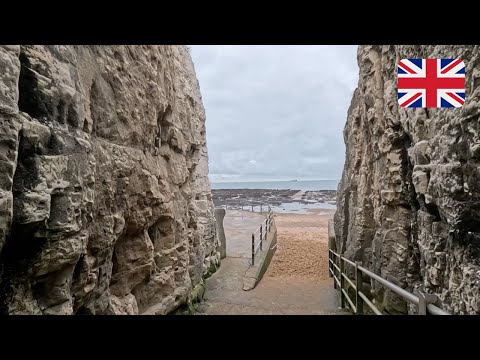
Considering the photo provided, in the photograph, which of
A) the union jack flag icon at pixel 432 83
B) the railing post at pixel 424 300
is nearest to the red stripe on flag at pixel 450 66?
the union jack flag icon at pixel 432 83

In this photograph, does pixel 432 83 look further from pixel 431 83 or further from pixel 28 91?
pixel 28 91

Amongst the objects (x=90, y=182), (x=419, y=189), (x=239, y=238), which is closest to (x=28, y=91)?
(x=90, y=182)

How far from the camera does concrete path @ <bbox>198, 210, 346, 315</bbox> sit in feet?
17.6

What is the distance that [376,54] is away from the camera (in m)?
5.27

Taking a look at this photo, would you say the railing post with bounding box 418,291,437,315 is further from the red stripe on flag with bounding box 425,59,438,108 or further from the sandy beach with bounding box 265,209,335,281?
the sandy beach with bounding box 265,209,335,281

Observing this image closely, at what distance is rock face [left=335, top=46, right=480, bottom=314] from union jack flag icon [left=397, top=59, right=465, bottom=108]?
9 cm

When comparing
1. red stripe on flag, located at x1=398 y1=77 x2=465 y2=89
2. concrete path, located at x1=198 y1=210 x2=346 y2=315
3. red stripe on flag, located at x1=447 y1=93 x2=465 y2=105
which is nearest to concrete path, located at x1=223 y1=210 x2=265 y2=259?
concrete path, located at x1=198 y1=210 x2=346 y2=315

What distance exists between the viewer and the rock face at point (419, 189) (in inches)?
95.2

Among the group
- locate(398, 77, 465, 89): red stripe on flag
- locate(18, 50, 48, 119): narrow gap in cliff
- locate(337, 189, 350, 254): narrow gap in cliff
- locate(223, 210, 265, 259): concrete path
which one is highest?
locate(398, 77, 465, 89): red stripe on flag

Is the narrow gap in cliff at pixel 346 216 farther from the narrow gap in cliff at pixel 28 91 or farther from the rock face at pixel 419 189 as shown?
the narrow gap in cliff at pixel 28 91

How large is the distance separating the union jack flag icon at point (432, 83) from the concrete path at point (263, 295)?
3684mm

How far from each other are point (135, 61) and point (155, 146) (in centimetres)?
123
